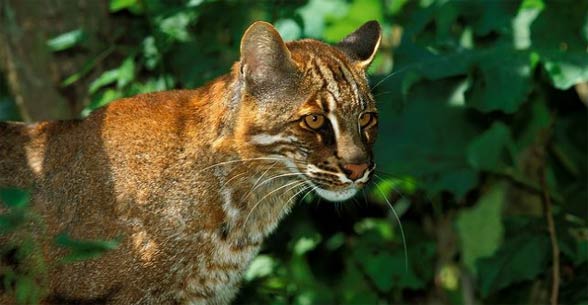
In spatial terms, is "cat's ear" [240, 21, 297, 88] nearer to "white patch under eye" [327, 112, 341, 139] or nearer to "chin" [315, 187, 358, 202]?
"white patch under eye" [327, 112, 341, 139]

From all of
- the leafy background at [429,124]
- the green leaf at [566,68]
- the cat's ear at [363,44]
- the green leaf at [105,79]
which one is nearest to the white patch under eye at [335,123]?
the cat's ear at [363,44]

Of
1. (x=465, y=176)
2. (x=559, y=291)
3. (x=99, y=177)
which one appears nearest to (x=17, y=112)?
(x=99, y=177)

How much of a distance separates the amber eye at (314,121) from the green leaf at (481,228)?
280 centimetres

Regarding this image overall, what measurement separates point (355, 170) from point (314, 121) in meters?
0.31

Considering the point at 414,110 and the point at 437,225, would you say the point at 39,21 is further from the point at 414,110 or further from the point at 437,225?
the point at 437,225

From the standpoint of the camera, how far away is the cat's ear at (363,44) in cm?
590

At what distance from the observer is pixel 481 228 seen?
8039 millimetres

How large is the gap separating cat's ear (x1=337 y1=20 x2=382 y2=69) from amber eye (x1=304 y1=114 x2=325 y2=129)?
0.50 meters

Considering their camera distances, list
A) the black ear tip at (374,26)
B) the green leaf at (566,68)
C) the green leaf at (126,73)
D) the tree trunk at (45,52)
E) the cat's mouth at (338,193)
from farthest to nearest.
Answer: the tree trunk at (45,52) < the green leaf at (126,73) < the green leaf at (566,68) < the black ear tip at (374,26) < the cat's mouth at (338,193)

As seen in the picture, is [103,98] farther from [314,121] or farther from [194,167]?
[314,121]

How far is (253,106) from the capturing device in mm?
5516

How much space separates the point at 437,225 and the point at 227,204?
3237mm

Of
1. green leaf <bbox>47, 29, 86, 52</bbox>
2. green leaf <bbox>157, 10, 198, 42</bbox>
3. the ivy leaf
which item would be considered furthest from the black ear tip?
green leaf <bbox>47, 29, 86, 52</bbox>

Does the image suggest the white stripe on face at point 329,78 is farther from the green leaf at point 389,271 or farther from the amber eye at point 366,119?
the green leaf at point 389,271
